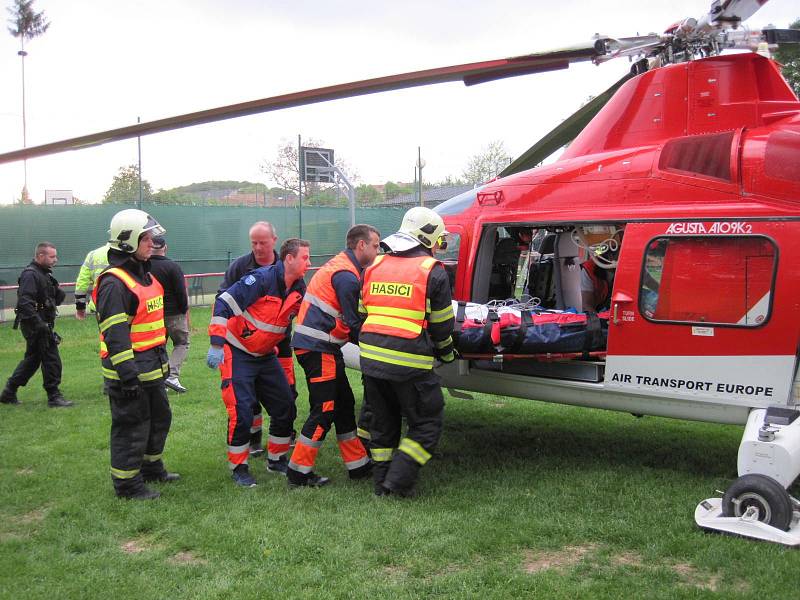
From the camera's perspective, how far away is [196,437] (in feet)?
22.0

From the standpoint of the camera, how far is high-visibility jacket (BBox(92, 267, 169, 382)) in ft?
15.9

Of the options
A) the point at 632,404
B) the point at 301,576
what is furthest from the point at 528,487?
the point at 301,576

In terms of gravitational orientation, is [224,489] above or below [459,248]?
below

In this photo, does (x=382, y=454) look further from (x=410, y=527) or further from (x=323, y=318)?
(x=323, y=318)

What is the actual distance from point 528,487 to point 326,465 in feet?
5.42

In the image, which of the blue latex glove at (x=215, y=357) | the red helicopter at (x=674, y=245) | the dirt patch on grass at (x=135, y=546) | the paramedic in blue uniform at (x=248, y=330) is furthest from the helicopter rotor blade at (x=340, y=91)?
the dirt patch on grass at (x=135, y=546)

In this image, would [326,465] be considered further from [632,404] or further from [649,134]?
[649,134]

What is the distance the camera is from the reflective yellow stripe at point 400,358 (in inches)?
193

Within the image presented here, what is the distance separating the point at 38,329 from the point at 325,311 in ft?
14.4

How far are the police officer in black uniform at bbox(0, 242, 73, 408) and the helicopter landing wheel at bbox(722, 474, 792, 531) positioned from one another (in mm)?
6721

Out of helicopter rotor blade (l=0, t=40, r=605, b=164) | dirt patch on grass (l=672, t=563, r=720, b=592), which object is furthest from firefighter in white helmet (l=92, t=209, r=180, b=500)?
dirt patch on grass (l=672, t=563, r=720, b=592)

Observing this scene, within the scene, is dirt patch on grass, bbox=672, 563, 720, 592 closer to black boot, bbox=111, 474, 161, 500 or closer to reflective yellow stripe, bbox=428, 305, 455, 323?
reflective yellow stripe, bbox=428, 305, 455, 323

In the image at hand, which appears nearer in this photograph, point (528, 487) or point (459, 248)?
point (528, 487)

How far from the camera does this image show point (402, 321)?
16.1ft
